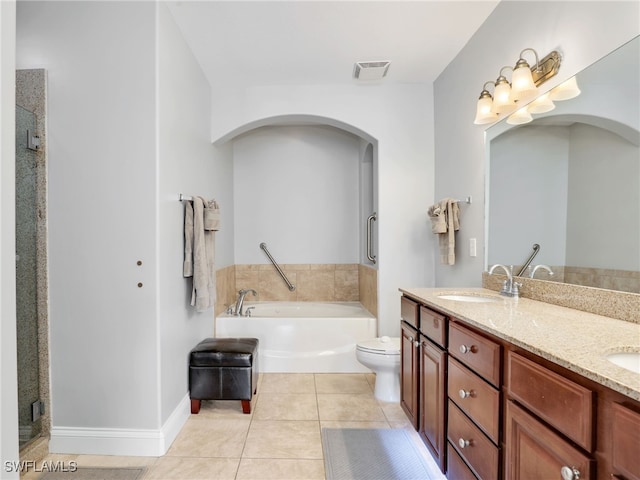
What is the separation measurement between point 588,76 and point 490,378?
1291 mm

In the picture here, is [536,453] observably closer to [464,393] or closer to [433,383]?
[464,393]

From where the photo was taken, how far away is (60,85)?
6.49 feet

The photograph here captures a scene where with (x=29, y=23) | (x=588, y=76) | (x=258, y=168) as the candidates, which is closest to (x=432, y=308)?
(x=588, y=76)

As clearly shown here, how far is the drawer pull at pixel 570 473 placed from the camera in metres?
0.80

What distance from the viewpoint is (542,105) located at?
1722 mm

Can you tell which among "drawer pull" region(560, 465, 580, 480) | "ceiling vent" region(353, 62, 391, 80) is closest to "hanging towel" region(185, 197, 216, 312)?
"ceiling vent" region(353, 62, 391, 80)

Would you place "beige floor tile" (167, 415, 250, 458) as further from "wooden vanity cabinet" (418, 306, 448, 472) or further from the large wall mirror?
the large wall mirror

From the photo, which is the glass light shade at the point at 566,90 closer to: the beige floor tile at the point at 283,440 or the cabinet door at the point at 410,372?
the cabinet door at the point at 410,372

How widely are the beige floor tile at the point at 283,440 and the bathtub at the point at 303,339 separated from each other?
2.91ft

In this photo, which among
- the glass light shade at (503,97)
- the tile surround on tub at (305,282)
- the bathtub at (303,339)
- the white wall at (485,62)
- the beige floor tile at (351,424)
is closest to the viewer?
the white wall at (485,62)

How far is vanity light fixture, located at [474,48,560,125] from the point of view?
1697 millimetres

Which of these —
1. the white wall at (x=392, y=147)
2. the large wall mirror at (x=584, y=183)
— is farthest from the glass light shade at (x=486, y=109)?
the white wall at (x=392, y=147)

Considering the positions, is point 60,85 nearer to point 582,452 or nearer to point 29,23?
point 29,23

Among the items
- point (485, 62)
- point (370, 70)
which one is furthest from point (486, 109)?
point (370, 70)
